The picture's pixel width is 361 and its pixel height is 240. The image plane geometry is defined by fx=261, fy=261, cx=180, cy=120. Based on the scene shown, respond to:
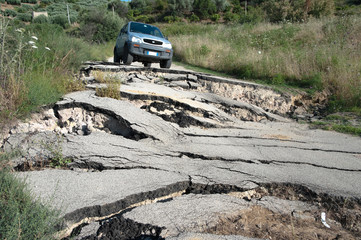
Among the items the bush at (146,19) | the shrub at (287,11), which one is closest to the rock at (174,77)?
the shrub at (287,11)

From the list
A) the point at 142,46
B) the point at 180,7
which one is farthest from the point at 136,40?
the point at 180,7

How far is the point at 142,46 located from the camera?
8766 mm

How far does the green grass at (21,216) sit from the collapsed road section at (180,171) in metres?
0.11

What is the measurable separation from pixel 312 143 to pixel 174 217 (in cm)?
294

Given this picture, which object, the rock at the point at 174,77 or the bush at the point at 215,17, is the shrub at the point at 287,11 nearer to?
the rock at the point at 174,77

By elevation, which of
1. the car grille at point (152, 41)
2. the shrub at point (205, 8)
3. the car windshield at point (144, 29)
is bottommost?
the car grille at point (152, 41)

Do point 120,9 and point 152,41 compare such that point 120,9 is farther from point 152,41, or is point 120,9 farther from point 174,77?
point 174,77

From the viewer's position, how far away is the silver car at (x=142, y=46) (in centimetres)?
875

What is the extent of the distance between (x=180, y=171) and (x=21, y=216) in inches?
60.5

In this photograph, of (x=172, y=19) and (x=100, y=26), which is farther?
(x=172, y=19)

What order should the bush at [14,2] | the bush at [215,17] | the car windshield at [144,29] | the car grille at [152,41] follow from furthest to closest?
the bush at [14,2]
the bush at [215,17]
the car windshield at [144,29]
the car grille at [152,41]

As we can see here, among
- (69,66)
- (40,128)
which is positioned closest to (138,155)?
(40,128)

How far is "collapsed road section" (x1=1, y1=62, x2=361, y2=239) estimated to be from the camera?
204 cm

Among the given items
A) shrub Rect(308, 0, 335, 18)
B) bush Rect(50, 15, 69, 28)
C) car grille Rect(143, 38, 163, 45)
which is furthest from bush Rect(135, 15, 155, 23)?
car grille Rect(143, 38, 163, 45)
